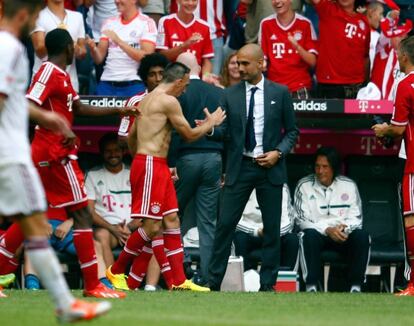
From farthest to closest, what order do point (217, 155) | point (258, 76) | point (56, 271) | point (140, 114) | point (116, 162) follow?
point (116, 162) → point (217, 155) → point (258, 76) → point (140, 114) → point (56, 271)

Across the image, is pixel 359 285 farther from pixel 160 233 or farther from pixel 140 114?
pixel 140 114

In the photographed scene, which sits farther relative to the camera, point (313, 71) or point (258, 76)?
point (313, 71)

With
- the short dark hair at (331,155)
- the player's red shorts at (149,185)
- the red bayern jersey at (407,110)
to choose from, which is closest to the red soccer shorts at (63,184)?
the player's red shorts at (149,185)

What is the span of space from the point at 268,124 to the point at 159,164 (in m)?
1.31

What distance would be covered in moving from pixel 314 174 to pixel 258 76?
2649mm

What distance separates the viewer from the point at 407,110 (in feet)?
37.7

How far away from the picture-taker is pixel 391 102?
14.1m

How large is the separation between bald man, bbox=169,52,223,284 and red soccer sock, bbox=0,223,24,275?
8.38ft

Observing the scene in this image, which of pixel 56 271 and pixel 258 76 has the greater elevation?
pixel 258 76

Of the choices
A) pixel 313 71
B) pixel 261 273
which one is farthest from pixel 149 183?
pixel 313 71

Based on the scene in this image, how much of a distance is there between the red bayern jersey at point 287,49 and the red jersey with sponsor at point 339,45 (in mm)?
157

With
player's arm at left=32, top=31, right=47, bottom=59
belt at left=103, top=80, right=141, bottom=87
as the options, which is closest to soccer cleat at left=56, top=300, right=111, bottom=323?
player's arm at left=32, top=31, right=47, bottom=59

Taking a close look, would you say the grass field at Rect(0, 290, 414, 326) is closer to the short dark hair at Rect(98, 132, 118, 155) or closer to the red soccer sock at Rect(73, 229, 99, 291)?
the red soccer sock at Rect(73, 229, 99, 291)

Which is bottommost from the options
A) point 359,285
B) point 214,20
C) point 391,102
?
point 359,285
